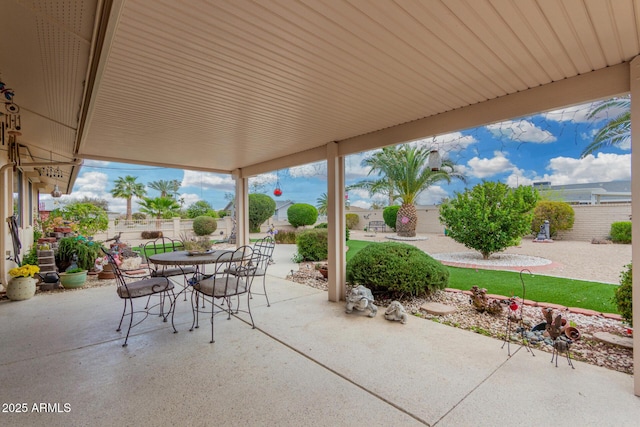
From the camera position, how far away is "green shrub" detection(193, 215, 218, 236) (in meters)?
14.4

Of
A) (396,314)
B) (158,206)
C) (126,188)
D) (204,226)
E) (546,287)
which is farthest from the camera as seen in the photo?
(126,188)

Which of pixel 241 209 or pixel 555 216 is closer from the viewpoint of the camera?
pixel 241 209

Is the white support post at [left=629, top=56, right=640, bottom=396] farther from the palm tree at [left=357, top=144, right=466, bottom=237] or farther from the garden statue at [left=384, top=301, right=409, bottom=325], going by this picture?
the palm tree at [left=357, top=144, right=466, bottom=237]

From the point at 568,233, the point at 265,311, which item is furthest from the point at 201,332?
the point at 568,233

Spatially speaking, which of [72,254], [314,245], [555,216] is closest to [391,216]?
[555,216]

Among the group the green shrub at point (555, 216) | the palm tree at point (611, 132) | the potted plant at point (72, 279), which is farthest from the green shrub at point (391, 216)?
the potted plant at point (72, 279)

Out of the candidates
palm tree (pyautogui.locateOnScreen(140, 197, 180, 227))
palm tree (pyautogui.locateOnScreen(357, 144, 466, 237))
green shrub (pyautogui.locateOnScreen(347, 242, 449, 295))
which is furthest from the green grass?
palm tree (pyautogui.locateOnScreen(140, 197, 180, 227))

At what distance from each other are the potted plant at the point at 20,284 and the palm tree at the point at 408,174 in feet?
33.7

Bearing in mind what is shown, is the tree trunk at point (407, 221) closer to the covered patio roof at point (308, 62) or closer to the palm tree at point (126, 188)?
the covered patio roof at point (308, 62)

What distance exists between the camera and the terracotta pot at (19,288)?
430cm

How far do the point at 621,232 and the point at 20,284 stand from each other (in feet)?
48.3

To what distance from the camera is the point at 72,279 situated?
505 cm

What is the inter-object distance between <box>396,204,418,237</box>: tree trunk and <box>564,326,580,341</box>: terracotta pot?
8.98 metres

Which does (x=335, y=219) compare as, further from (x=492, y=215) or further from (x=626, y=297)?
(x=492, y=215)
